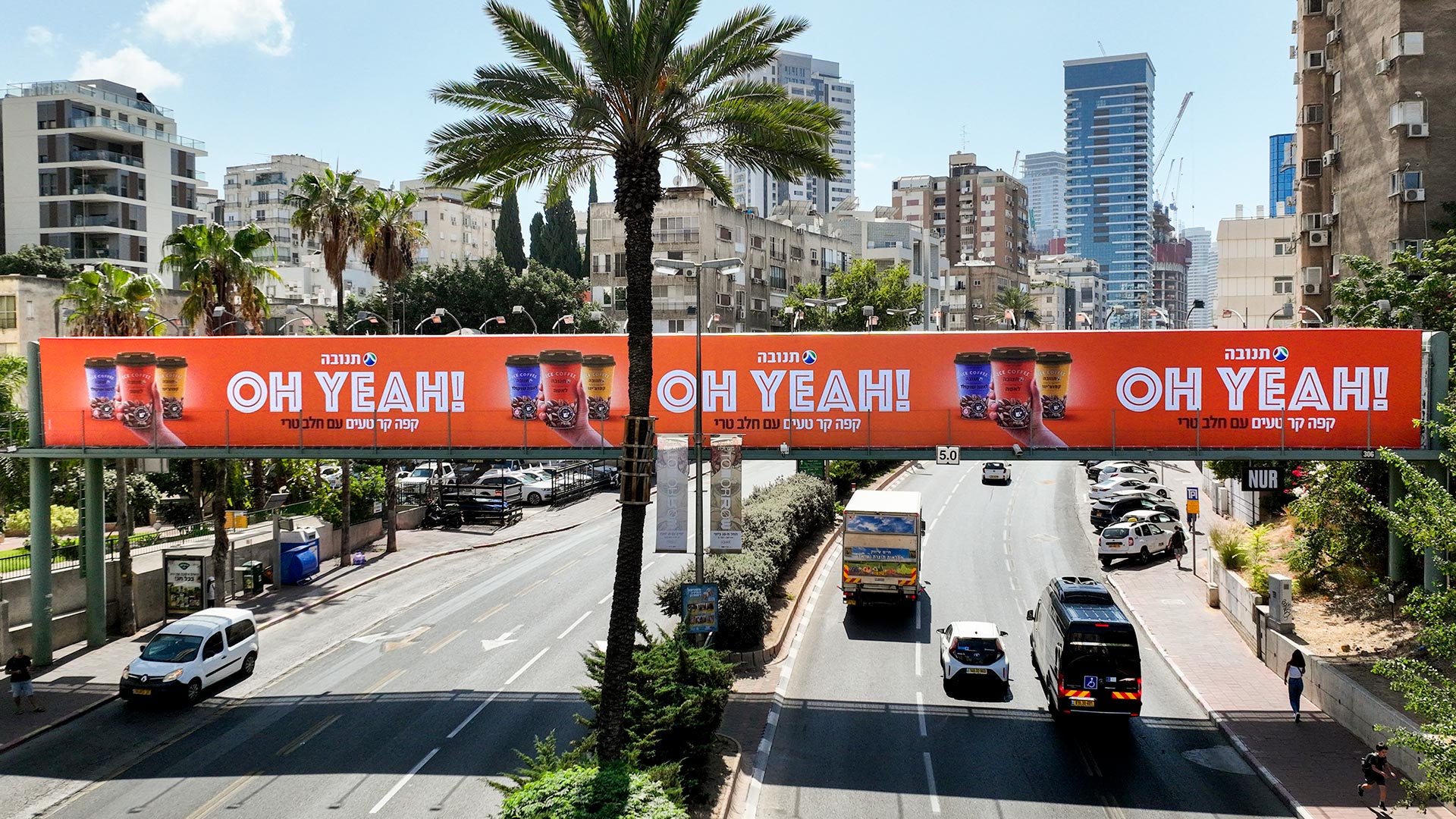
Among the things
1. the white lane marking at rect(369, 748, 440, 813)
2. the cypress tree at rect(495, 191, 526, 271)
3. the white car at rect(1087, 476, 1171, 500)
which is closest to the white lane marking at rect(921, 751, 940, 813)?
the white lane marking at rect(369, 748, 440, 813)

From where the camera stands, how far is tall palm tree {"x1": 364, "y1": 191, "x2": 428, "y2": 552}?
167 ft

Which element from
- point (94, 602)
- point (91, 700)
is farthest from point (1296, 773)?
point (94, 602)

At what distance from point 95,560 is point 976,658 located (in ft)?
92.5

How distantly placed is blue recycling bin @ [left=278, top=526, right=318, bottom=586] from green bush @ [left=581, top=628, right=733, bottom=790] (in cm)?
2502

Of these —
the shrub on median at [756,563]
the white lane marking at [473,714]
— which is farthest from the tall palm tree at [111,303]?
the shrub on median at [756,563]

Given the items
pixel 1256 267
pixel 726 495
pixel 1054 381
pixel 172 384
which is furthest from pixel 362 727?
pixel 1256 267

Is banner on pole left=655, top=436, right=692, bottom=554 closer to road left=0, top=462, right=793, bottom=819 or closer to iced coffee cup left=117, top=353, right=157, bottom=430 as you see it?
road left=0, top=462, right=793, bottom=819

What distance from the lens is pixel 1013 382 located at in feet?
97.1

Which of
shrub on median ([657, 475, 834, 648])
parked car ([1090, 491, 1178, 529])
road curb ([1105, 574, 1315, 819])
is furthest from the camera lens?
parked car ([1090, 491, 1178, 529])

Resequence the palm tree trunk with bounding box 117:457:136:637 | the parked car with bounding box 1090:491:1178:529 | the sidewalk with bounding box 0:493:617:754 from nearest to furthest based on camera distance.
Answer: the sidewalk with bounding box 0:493:617:754
the palm tree trunk with bounding box 117:457:136:637
the parked car with bounding box 1090:491:1178:529

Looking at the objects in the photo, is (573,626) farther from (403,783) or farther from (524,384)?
(403,783)

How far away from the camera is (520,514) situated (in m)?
61.3

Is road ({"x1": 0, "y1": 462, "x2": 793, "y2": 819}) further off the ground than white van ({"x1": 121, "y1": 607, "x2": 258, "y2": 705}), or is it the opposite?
white van ({"x1": 121, "y1": 607, "x2": 258, "y2": 705})

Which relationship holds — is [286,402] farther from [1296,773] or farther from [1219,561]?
[1219,561]
